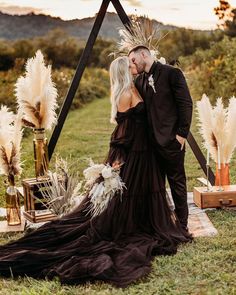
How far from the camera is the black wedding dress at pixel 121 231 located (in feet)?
13.8

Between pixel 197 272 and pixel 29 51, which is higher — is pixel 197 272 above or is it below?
below

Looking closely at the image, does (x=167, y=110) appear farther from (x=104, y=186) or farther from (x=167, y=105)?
(x=104, y=186)

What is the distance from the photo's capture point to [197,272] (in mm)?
4082

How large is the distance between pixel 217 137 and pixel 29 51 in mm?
11216

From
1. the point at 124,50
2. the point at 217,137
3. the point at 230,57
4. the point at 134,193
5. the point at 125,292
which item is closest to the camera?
the point at 125,292

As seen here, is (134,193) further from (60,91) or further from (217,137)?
(60,91)

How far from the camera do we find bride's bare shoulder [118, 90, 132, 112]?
473 centimetres

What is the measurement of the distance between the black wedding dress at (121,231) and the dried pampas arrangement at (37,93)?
84 cm

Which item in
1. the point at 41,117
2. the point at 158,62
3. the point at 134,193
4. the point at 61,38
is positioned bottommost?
the point at 134,193

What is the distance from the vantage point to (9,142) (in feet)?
17.3

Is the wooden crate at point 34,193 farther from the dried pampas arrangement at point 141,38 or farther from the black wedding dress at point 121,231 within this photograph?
the dried pampas arrangement at point 141,38

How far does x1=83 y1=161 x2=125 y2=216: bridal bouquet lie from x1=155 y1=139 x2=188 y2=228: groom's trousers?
0.38m

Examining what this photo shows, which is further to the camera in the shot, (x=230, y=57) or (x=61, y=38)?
(x=61, y=38)

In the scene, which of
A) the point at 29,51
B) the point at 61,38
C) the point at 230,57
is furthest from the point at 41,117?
the point at 61,38
